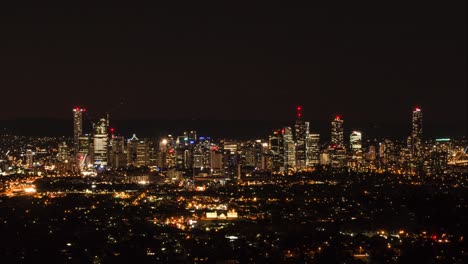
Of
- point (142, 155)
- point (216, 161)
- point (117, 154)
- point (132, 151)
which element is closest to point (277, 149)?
point (216, 161)

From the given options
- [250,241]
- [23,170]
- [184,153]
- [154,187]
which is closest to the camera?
[250,241]

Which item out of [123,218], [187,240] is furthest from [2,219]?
[187,240]

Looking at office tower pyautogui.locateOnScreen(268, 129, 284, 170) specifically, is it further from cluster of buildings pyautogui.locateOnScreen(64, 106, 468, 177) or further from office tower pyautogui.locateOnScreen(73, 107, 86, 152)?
office tower pyautogui.locateOnScreen(73, 107, 86, 152)


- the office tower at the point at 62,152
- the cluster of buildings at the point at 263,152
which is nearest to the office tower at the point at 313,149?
the cluster of buildings at the point at 263,152

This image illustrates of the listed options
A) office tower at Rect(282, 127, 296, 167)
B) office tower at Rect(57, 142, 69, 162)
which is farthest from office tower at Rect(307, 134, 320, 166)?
office tower at Rect(57, 142, 69, 162)

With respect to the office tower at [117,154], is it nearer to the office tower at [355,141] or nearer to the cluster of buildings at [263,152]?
the cluster of buildings at [263,152]

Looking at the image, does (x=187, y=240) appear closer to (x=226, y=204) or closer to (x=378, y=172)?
(x=226, y=204)
